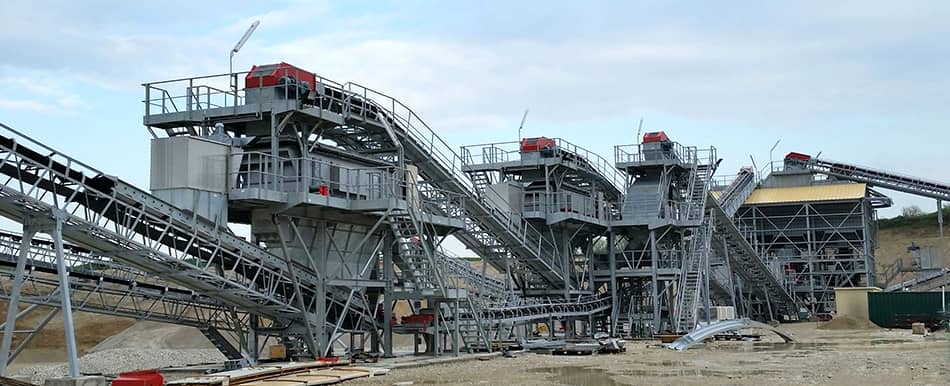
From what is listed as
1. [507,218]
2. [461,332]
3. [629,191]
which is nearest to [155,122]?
[461,332]

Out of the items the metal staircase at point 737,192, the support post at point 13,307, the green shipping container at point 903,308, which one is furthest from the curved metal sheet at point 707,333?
the support post at point 13,307

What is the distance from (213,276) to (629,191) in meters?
22.0

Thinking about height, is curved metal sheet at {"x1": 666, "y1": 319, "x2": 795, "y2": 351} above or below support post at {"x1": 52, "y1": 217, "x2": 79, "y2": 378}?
below

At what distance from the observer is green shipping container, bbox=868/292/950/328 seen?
47.2 m

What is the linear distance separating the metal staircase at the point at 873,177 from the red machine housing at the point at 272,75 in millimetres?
44254

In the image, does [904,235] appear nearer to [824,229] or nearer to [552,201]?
[824,229]

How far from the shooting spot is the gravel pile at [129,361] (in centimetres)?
2991

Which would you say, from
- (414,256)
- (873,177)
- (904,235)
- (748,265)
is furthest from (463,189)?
(904,235)

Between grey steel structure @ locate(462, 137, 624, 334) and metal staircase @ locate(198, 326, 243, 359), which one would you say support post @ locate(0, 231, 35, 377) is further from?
grey steel structure @ locate(462, 137, 624, 334)

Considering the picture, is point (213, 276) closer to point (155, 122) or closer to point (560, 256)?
point (155, 122)

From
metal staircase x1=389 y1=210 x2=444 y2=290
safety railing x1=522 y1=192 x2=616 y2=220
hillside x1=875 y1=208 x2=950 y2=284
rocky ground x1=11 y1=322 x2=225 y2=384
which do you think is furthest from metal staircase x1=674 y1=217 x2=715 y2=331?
hillside x1=875 y1=208 x2=950 y2=284

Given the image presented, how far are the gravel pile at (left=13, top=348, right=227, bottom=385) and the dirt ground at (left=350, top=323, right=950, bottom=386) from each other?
11214 mm

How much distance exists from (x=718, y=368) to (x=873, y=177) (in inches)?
1629

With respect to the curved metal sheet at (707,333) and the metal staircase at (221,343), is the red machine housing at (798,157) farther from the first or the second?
the metal staircase at (221,343)
